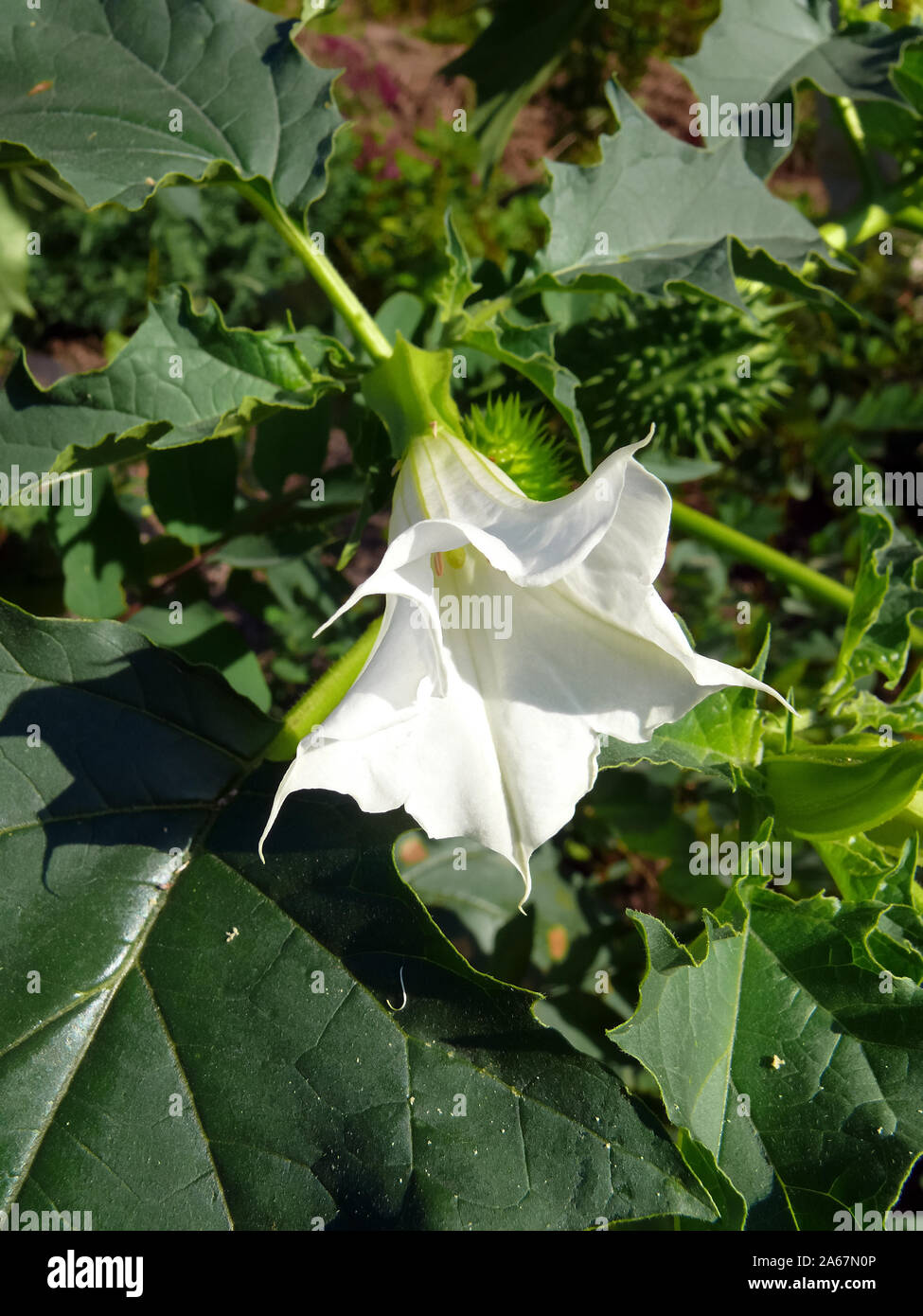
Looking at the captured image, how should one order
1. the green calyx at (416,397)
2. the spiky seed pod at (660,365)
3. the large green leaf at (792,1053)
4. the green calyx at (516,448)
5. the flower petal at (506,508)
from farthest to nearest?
1. the spiky seed pod at (660,365)
2. the green calyx at (516,448)
3. the green calyx at (416,397)
4. the large green leaf at (792,1053)
5. the flower petal at (506,508)

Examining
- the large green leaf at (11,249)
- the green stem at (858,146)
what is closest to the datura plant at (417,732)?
the green stem at (858,146)

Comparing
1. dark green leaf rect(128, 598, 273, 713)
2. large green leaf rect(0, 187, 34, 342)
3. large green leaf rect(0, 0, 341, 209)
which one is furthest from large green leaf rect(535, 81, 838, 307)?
large green leaf rect(0, 187, 34, 342)

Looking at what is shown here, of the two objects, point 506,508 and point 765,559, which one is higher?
point 506,508

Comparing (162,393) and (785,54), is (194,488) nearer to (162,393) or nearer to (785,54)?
(162,393)

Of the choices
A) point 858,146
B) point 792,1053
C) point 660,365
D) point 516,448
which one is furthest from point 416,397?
point 858,146

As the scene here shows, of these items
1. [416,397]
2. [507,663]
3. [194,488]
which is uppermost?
[416,397]

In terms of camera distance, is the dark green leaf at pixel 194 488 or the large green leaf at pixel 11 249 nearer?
the dark green leaf at pixel 194 488

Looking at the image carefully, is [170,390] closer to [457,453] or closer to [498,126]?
[457,453]

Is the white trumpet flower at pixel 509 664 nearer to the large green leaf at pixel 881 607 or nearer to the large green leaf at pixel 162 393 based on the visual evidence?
the large green leaf at pixel 162 393
